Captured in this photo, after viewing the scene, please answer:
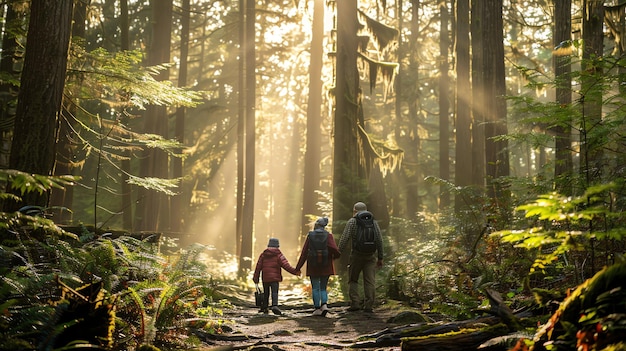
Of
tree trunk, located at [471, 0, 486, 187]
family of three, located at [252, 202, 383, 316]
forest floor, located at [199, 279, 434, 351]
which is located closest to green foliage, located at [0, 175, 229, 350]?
forest floor, located at [199, 279, 434, 351]

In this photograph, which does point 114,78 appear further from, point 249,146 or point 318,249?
point 249,146

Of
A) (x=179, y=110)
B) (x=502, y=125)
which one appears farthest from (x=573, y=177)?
(x=179, y=110)

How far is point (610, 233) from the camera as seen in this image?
194 inches

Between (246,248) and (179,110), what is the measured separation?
698cm

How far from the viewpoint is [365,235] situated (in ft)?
39.1

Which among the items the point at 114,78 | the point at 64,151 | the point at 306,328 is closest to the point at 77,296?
the point at 306,328

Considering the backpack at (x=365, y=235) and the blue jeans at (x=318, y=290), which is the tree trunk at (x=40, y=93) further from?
the backpack at (x=365, y=235)

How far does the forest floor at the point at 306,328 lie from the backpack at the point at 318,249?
1.09 metres

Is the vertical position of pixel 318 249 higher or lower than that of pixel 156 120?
lower

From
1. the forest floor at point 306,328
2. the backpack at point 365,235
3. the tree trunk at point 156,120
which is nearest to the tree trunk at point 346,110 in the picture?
the forest floor at point 306,328

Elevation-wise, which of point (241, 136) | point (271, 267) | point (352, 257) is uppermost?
point (241, 136)

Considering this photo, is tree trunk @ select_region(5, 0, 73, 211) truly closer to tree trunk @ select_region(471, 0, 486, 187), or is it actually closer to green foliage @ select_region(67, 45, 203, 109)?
green foliage @ select_region(67, 45, 203, 109)

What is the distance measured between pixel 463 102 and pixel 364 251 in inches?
539

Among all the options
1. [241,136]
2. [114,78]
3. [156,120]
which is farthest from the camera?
[241,136]
